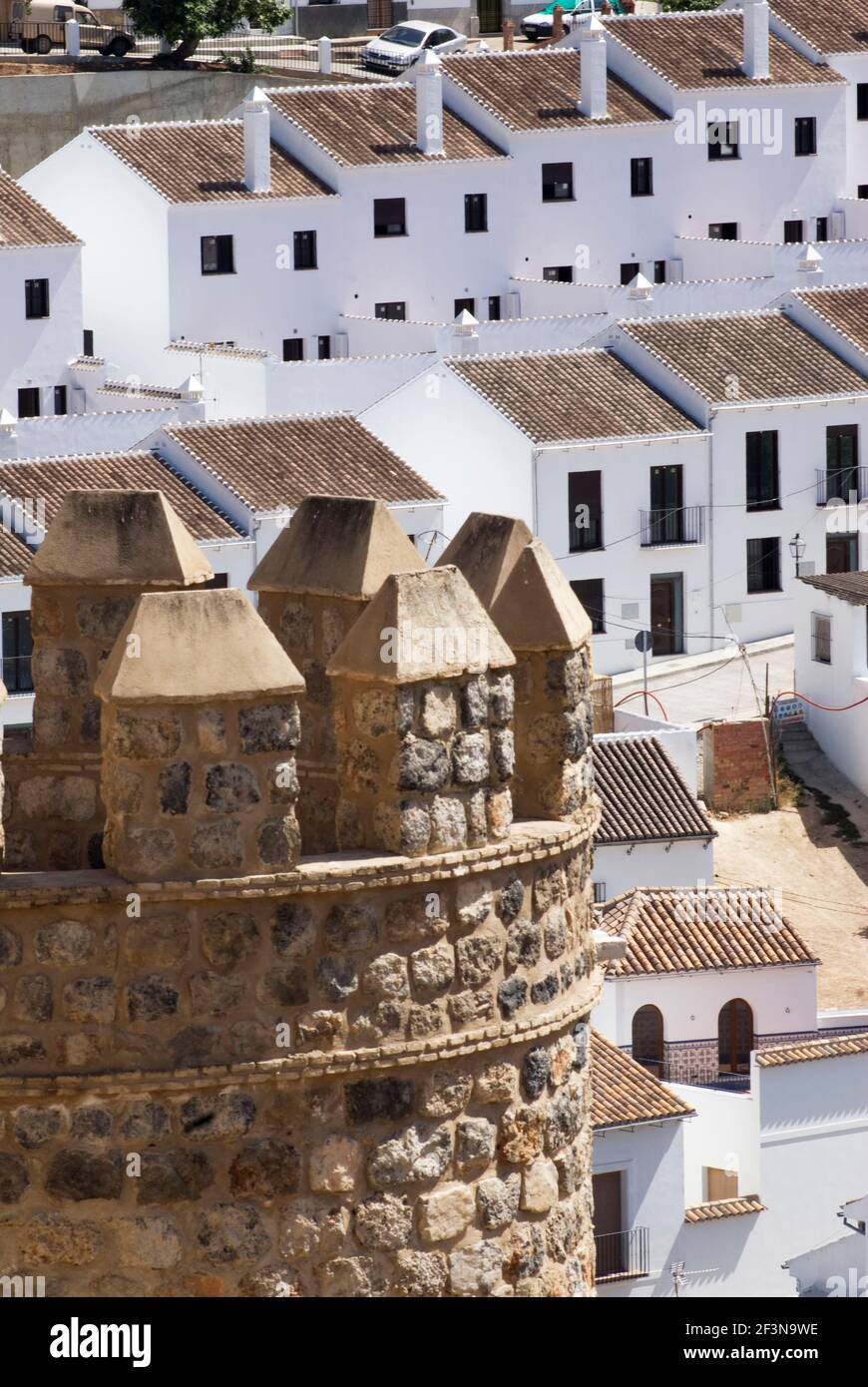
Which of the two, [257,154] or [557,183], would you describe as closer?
[257,154]

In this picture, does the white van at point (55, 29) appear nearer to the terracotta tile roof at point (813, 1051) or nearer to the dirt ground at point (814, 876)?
the dirt ground at point (814, 876)

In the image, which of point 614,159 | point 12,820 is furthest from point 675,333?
point 12,820

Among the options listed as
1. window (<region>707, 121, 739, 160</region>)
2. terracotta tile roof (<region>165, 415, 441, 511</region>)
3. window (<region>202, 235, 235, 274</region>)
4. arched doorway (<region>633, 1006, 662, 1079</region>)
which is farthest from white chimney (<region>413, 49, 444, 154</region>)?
arched doorway (<region>633, 1006, 662, 1079</region>)

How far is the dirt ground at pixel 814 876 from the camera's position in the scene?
48.7 m

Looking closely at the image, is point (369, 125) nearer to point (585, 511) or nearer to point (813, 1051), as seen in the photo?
point (585, 511)

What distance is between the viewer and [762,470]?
198ft

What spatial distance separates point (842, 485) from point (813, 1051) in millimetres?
21447

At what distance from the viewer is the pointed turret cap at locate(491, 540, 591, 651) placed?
1125 centimetres

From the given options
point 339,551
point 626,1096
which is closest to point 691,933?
point 626,1096

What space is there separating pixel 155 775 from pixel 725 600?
163ft

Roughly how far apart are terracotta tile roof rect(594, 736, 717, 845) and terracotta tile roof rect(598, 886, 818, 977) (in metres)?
1.89

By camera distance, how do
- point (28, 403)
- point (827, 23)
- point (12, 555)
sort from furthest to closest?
point (827, 23), point (28, 403), point (12, 555)

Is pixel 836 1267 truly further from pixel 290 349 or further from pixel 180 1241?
pixel 290 349

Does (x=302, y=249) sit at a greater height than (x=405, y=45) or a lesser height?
lesser
